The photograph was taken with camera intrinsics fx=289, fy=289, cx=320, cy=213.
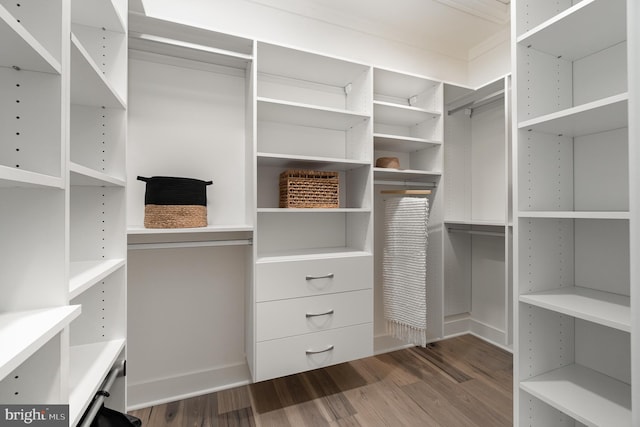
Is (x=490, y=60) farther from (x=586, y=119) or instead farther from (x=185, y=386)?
(x=185, y=386)

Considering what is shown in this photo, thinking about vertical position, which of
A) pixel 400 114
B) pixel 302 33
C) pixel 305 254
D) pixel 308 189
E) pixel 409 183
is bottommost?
pixel 305 254

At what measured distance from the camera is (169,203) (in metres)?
1.50

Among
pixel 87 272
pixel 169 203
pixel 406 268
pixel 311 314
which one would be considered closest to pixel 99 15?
pixel 169 203

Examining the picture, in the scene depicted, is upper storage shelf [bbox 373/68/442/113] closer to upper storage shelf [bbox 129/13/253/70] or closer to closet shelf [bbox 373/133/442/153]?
closet shelf [bbox 373/133/442/153]

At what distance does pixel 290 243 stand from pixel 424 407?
131cm

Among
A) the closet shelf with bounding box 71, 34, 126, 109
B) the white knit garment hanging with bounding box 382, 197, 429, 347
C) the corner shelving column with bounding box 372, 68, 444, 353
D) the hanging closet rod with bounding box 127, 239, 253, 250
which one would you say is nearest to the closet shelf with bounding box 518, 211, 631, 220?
the white knit garment hanging with bounding box 382, 197, 429, 347

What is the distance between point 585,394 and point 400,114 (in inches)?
75.1

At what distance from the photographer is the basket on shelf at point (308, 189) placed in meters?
1.82

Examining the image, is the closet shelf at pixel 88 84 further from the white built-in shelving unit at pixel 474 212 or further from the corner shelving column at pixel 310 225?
the white built-in shelving unit at pixel 474 212

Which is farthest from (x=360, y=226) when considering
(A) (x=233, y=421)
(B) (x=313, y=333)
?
(A) (x=233, y=421)

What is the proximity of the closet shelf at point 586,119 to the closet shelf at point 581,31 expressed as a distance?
12.2 inches

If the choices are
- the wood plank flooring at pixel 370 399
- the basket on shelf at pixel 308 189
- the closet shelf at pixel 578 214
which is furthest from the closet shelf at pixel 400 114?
the wood plank flooring at pixel 370 399

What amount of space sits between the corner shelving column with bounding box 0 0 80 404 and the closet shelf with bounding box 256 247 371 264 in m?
1.01

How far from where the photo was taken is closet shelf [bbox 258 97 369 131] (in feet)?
5.77
